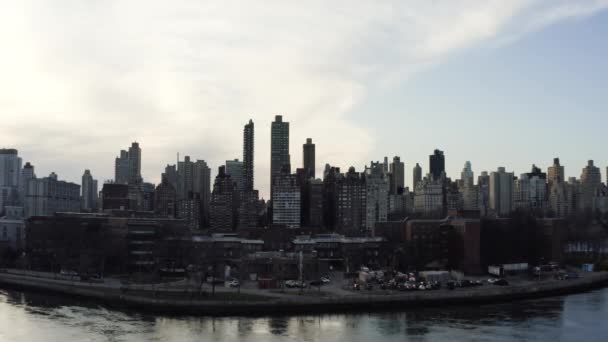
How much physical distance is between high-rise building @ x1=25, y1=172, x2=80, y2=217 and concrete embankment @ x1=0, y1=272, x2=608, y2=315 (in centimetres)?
10222

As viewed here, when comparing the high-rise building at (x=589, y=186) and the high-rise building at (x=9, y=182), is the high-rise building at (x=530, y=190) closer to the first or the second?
the high-rise building at (x=589, y=186)

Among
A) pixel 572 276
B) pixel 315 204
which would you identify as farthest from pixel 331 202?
pixel 572 276

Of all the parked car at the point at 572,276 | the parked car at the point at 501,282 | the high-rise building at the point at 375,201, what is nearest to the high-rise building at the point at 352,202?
the high-rise building at the point at 375,201

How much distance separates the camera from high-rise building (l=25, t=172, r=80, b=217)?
15488 cm

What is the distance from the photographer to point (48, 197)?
518 ft

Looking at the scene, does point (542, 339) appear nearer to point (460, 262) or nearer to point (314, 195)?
point (460, 262)

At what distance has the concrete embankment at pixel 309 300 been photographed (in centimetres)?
4688

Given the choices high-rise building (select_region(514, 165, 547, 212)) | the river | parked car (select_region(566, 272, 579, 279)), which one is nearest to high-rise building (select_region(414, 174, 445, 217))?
high-rise building (select_region(514, 165, 547, 212))

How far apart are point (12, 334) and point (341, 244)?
44.6 m

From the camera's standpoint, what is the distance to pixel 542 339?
3838 centimetres

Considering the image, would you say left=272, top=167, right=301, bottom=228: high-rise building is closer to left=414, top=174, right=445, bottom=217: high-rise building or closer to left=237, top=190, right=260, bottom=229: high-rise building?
left=237, top=190, right=260, bottom=229: high-rise building

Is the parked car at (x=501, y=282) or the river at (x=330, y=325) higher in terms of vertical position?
the parked car at (x=501, y=282)

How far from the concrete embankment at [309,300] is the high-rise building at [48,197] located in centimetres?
10222

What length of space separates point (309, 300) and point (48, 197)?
125 metres
